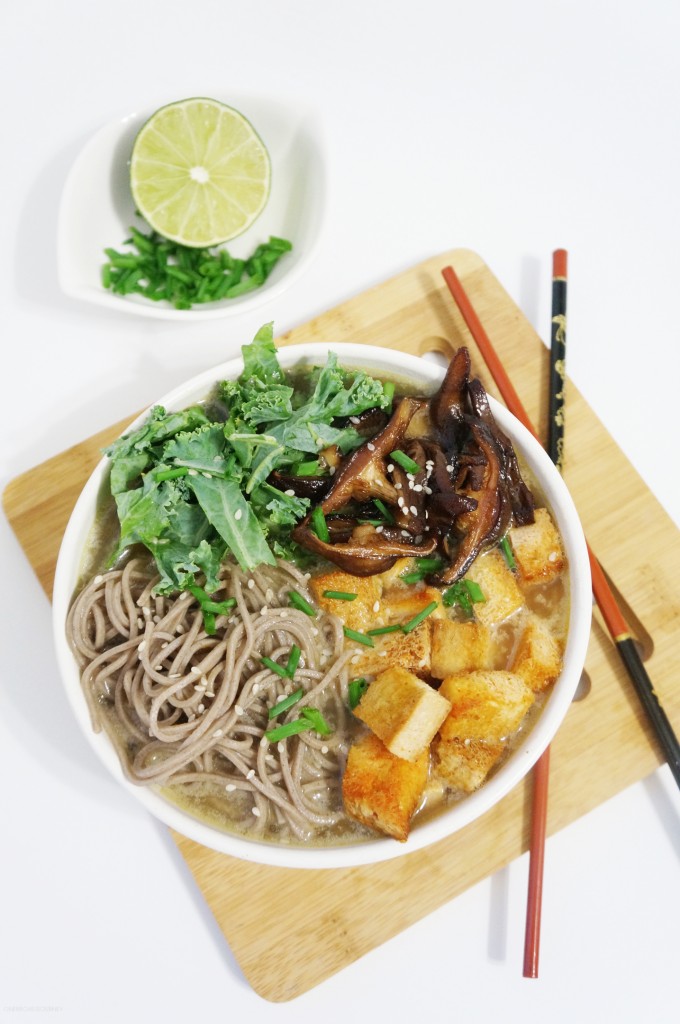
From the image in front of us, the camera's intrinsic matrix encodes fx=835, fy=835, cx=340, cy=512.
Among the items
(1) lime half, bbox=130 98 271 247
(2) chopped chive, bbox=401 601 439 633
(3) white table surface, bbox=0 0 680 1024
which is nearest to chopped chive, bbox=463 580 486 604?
(2) chopped chive, bbox=401 601 439 633

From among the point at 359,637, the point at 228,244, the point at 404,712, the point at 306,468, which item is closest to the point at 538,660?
the point at 404,712

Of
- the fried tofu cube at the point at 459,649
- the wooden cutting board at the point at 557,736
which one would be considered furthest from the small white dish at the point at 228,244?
the fried tofu cube at the point at 459,649

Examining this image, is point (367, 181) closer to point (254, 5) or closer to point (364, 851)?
point (254, 5)

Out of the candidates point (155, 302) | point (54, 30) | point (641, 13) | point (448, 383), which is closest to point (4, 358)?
point (155, 302)

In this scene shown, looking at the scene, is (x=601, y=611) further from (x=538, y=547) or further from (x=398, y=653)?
(x=398, y=653)

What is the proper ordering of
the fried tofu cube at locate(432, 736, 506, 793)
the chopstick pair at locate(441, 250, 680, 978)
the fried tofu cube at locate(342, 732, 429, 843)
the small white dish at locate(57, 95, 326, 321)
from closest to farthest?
1. the fried tofu cube at locate(342, 732, 429, 843)
2. the fried tofu cube at locate(432, 736, 506, 793)
3. the chopstick pair at locate(441, 250, 680, 978)
4. the small white dish at locate(57, 95, 326, 321)

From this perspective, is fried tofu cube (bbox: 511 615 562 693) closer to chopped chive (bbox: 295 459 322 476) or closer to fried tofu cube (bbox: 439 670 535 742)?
fried tofu cube (bbox: 439 670 535 742)
